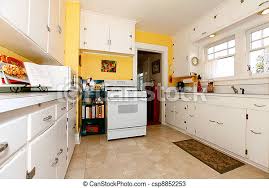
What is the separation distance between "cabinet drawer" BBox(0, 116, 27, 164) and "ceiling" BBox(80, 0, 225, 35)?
248 cm

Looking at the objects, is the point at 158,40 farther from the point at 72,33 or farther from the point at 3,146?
the point at 3,146

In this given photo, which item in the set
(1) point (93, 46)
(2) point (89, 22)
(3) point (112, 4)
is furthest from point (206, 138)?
(2) point (89, 22)

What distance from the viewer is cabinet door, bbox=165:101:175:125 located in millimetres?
3338

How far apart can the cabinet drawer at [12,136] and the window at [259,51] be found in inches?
113

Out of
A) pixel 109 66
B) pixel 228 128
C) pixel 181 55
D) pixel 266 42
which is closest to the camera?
pixel 228 128

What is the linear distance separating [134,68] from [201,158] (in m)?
2.32

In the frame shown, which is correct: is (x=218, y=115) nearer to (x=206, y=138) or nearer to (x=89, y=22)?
(x=206, y=138)

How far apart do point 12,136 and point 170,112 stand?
3.27 meters

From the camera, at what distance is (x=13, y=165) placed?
1.70 feet

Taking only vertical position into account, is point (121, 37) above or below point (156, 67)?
above

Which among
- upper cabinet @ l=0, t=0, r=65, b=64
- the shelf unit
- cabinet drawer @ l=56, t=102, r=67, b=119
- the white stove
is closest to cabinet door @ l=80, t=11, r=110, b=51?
the shelf unit

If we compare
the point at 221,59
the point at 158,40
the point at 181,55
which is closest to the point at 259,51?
the point at 221,59

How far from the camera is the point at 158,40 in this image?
12.2ft

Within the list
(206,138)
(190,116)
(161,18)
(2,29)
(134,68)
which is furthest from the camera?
(134,68)
